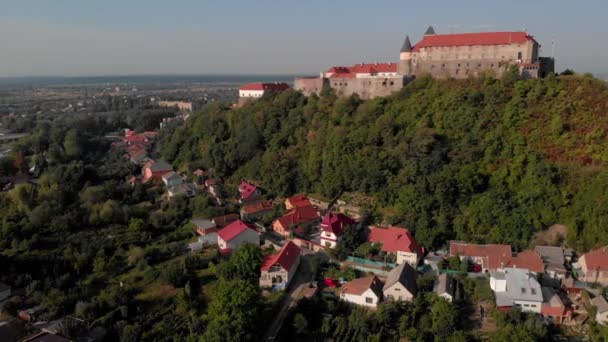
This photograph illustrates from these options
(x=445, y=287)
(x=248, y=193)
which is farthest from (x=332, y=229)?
(x=248, y=193)

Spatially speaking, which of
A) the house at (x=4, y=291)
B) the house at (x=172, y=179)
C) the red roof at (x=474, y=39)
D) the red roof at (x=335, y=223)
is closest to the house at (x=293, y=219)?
the red roof at (x=335, y=223)

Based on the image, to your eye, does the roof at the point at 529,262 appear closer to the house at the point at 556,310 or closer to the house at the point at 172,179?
the house at the point at 556,310

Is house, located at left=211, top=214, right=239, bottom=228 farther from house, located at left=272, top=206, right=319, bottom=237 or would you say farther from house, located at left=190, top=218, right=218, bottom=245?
house, located at left=272, top=206, right=319, bottom=237

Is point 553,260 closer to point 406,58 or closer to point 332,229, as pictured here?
point 332,229

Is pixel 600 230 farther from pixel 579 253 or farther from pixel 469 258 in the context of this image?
pixel 469 258

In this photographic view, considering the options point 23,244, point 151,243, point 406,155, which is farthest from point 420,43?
point 23,244

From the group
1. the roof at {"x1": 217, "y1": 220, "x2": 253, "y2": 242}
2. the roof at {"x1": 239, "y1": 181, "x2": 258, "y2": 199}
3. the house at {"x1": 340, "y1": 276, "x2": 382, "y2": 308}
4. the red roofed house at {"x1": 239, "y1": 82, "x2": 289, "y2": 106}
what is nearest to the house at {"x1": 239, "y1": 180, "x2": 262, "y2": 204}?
the roof at {"x1": 239, "y1": 181, "x2": 258, "y2": 199}
